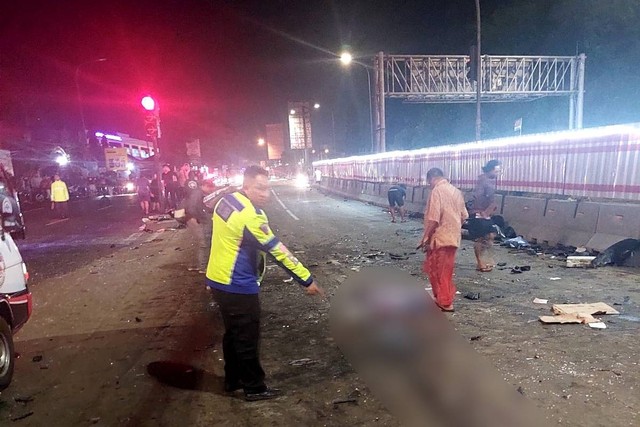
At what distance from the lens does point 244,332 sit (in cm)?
377

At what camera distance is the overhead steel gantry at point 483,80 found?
26344 mm

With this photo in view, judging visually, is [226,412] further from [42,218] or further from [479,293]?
[42,218]

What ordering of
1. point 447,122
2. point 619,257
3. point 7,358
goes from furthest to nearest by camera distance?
point 447,122, point 619,257, point 7,358

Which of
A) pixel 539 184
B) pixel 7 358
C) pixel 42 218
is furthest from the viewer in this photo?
pixel 42 218

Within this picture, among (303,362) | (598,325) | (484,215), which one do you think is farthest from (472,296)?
(303,362)

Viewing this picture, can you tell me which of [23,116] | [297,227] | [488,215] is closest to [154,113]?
[297,227]

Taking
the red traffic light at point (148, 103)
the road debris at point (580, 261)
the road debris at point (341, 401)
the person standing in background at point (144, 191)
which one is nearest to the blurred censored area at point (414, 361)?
the road debris at point (341, 401)

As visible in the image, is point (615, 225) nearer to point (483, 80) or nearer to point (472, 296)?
point (472, 296)

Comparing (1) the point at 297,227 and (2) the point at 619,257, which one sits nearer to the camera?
(2) the point at 619,257

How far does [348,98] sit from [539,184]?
65.4 meters

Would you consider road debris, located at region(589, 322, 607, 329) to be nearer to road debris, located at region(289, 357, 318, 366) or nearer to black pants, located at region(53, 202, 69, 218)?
road debris, located at region(289, 357, 318, 366)

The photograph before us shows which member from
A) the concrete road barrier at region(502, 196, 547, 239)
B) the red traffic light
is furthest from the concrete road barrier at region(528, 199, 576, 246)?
the red traffic light

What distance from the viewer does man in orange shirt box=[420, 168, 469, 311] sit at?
18.7ft

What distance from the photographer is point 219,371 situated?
4.38 meters
